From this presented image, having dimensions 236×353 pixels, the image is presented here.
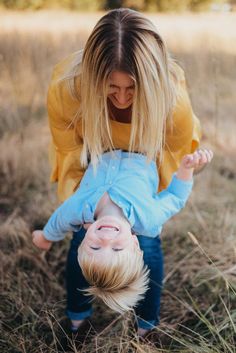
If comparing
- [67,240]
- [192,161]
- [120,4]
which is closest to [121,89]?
[192,161]

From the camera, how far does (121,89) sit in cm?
156

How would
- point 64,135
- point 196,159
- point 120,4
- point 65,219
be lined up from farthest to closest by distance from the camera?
point 120,4, point 64,135, point 65,219, point 196,159

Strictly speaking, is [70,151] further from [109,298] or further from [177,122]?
[109,298]

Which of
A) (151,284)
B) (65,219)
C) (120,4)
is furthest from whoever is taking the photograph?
(120,4)

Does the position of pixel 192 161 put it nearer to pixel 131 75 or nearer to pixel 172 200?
pixel 172 200

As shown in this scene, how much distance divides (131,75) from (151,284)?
907mm

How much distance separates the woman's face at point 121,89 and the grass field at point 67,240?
0.49 m

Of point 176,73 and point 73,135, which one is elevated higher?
point 176,73

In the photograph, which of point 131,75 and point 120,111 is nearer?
point 131,75

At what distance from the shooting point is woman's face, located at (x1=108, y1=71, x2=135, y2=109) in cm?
152

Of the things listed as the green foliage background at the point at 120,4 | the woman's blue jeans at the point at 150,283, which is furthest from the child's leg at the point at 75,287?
the green foliage background at the point at 120,4

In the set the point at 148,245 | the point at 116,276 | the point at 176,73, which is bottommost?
the point at 148,245

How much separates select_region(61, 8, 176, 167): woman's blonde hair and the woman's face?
19 mm

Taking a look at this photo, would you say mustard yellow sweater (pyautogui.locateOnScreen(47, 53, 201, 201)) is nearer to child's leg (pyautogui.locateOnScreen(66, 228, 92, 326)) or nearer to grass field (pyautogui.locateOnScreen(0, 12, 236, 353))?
child's leg (pyautogui.locateOnScreen(66, 228, 92, 326))
